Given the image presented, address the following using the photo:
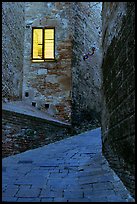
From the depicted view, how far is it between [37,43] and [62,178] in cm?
641

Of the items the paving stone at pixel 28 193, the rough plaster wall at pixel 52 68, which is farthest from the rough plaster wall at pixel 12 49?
the paving stone at pixel 28 193

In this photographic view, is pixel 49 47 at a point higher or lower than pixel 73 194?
higher

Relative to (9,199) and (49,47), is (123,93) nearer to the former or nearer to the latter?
(9,199)

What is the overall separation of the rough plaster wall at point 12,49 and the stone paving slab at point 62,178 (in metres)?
2.80

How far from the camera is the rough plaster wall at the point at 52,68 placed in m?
9.37

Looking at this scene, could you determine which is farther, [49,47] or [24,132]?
[49,47]

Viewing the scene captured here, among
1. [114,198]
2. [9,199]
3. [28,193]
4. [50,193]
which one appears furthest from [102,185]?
[9,199]

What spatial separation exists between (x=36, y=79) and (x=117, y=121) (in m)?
6.20

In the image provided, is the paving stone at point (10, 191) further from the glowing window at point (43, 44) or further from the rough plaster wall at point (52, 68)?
the glowing window at point (43, 44)

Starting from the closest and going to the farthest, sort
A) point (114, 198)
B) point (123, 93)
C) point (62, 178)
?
point (114, 198)
point (123, 93)
point (62, 178)

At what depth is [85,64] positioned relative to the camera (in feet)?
35.1

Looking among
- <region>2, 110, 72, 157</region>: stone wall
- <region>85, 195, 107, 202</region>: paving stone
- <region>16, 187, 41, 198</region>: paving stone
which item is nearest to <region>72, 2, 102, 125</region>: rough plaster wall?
<region>2, 110, 72, 157</region>: stone wall

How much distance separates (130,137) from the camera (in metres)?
2.97

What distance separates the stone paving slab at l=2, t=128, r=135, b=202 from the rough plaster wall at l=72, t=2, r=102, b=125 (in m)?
3.69
